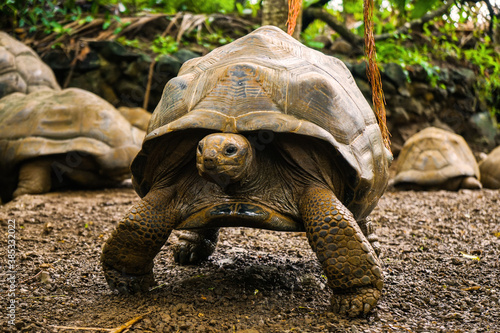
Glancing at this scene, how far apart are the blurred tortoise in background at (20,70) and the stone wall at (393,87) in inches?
22.9

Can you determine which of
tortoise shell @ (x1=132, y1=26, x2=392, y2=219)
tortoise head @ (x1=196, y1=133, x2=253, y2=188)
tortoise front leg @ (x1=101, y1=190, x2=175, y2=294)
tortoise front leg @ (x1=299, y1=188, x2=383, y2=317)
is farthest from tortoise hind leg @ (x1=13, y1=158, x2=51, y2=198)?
tortoise front leg @ (x1=299, y1=188, x2=383, y2=317)

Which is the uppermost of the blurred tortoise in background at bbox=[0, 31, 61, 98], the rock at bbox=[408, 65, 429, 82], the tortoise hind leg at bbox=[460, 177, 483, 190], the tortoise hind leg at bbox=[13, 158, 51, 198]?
the rock at bbox=[408, 65, 429, 82]

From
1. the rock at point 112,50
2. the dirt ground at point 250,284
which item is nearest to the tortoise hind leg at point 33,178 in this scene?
the dirt ground at point 250,284

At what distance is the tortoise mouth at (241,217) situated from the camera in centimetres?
230

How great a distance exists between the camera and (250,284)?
264cm

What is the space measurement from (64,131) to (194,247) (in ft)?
10.9

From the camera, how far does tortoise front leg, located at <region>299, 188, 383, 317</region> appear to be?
217 centimetres

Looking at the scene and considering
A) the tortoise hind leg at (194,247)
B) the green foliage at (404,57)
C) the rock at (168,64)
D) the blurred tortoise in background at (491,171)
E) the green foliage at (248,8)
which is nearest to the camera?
the tortoise hind leg at (194,247)

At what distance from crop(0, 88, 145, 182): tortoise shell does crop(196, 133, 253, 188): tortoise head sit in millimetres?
3866

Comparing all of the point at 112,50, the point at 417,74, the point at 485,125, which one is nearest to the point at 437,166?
the point at 417,74

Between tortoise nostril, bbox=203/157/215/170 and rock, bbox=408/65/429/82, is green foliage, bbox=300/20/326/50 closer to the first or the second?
rock, bbox=408/65/429/82

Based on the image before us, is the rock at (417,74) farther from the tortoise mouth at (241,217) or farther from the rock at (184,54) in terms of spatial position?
the tortoise mouth at (241,217)

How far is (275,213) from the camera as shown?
2.34m

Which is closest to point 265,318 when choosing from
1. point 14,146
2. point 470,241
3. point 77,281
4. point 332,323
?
point 332,323
